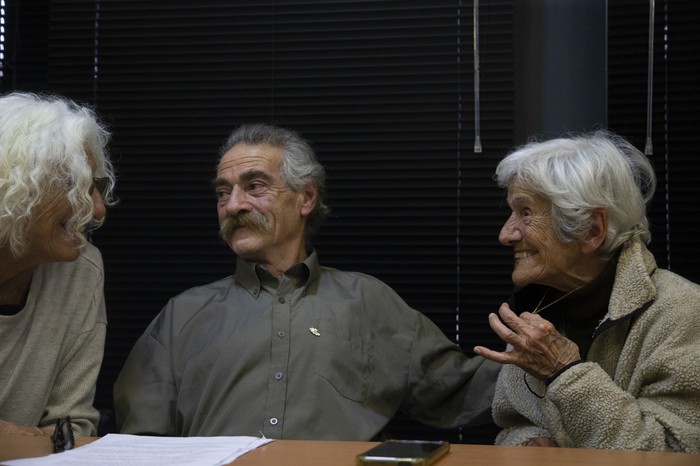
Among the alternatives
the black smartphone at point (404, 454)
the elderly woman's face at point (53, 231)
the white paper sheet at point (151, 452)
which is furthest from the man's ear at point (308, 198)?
the black smartphone at point (404, 454)

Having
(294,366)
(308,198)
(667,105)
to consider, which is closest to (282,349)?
(294,366)

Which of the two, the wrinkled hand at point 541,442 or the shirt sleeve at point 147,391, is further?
the shirt sleeve at point 147,391

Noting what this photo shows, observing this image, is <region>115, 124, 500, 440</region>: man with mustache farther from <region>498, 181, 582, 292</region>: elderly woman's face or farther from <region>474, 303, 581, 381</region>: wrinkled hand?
<region>474, 303, 581, 381</region>: wrinkled hand

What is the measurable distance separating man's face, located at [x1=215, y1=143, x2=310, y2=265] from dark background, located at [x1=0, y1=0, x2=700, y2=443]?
399 millimetres

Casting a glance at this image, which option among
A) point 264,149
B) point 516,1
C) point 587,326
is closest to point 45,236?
point 264,149

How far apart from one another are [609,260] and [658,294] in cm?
24

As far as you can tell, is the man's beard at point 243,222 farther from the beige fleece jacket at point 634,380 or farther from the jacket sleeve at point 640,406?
the jacket sleeve at point 640,406

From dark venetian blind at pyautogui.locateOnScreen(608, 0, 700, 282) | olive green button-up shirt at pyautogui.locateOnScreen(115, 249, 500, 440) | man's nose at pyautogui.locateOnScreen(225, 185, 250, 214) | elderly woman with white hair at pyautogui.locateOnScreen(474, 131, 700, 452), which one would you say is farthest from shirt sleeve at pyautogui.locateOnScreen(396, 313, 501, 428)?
dark venetian blind at pyautogui.locateOnScreen(608, 0, 700, 282)

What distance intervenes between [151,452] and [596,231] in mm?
1478

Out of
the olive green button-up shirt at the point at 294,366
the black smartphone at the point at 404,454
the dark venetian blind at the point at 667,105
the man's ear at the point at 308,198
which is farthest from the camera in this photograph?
the dark venetian blind at the point at 667,105

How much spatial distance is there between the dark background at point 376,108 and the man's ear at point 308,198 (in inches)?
11.3

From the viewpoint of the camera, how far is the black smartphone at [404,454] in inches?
68.1

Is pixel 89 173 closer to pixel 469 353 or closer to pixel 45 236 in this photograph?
pixel 45 236

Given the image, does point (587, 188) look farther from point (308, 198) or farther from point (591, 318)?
point (308, 198)
